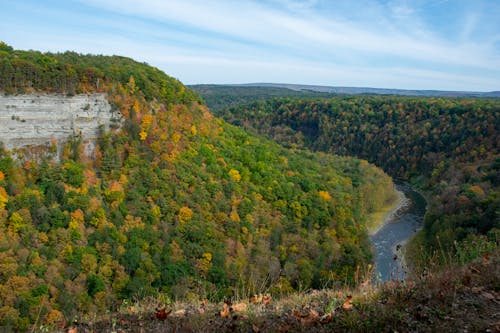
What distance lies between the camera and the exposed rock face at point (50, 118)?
93.9 feet

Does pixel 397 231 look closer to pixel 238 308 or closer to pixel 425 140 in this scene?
pixel 425 140

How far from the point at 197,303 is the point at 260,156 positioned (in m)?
40.1

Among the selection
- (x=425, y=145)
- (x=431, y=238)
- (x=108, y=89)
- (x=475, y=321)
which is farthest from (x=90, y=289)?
(x=425, y=145)

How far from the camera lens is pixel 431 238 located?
157 ft

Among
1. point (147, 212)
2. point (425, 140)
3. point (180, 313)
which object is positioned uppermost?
point (180, 313)

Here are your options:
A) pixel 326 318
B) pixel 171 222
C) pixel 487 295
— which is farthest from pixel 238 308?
pixel 171 222

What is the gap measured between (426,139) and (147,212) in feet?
276

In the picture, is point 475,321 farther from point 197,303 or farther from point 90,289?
point 90,289

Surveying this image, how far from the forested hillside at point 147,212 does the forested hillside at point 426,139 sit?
46.4ft

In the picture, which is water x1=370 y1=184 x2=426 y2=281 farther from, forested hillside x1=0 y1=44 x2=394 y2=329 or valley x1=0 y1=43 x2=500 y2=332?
forested hillside x1=0 y1=44 x2=394 y2=329

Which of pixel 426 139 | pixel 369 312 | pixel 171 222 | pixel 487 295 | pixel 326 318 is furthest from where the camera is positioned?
pixel 426 139

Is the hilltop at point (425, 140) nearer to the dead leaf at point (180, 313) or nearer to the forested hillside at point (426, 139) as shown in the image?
the forested hillside at point (426, 139)

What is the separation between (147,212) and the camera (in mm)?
31094

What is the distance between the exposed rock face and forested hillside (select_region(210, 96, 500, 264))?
35.9 metres
